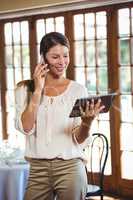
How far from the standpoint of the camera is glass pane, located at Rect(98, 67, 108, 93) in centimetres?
420

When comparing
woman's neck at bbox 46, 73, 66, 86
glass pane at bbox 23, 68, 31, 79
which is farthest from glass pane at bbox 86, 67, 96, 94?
woman's neck at bbox 46, 73, 66, 86

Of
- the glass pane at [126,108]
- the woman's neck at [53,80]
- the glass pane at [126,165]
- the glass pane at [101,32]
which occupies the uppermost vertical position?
the glass pane at [101,32]

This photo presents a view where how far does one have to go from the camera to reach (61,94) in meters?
1.66

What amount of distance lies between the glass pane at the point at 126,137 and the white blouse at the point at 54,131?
2.49 meters

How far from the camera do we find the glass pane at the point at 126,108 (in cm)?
402

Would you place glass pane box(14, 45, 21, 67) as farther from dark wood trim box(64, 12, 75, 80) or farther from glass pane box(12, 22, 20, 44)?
dark wood trim box(64, 12, 75, 80)

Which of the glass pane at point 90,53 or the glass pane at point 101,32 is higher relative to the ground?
the glass pane at point 101,32

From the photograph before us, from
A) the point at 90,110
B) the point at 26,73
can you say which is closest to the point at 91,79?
the point at 26,73

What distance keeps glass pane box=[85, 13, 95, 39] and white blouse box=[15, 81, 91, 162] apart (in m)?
2.69

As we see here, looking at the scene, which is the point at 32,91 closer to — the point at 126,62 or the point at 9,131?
the point at 126,62

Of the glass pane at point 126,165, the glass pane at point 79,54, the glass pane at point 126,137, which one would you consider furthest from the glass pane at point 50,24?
the glass pane at point 126,165

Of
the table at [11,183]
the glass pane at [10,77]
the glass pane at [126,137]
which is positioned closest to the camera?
the table at [11,183]

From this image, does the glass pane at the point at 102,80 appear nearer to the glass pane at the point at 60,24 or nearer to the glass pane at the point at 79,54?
the glass pane at the point at 79,54

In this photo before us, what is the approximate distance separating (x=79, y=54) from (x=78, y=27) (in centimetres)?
28
